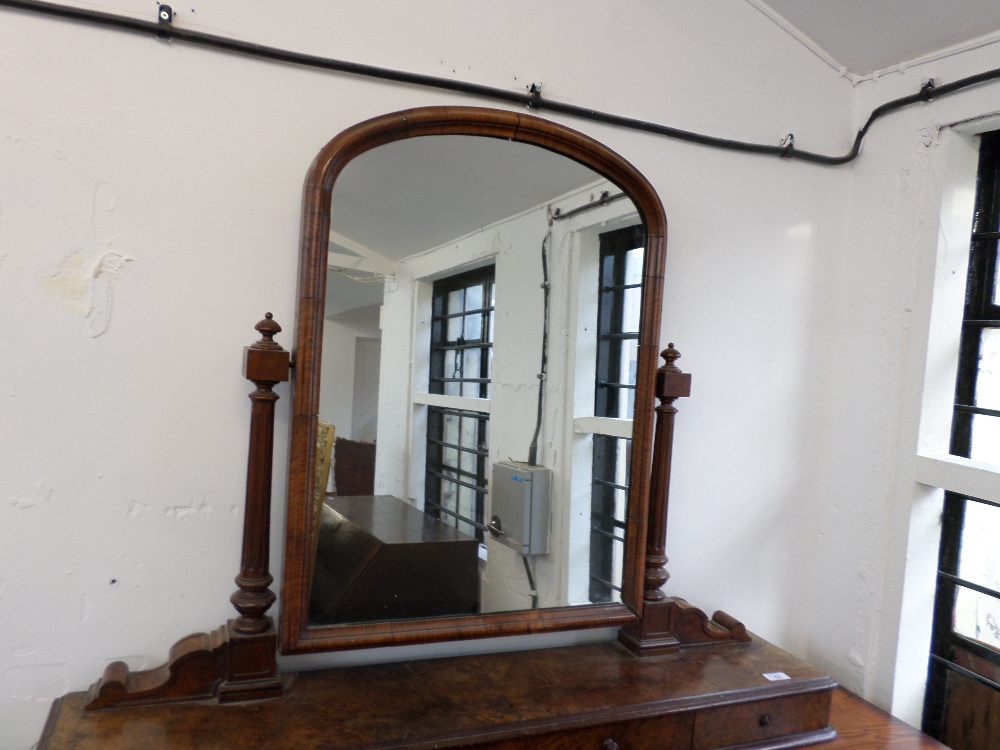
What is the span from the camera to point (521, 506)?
5.09 feet

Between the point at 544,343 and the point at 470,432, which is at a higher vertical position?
the point at 544,343

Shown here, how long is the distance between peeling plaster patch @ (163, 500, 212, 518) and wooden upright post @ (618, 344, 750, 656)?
0.97 meters

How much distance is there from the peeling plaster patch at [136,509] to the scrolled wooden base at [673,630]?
3.54 ft

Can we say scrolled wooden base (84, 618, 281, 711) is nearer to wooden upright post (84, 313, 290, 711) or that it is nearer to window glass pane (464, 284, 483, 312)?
wooden upright post (84, 313, 290, 711)

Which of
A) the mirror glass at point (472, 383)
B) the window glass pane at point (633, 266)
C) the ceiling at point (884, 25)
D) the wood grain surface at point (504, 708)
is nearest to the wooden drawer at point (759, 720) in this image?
the wood grain surface at point (504, 708)

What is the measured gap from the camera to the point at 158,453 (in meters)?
1.35

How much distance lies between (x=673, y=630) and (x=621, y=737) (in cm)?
36

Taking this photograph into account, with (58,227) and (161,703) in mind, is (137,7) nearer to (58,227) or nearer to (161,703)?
(58,227)

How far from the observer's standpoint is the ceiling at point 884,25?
1645mm

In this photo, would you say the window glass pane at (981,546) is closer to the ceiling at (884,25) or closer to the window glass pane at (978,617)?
the window glass pane at (978,617)

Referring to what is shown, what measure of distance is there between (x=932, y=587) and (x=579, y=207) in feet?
4.33

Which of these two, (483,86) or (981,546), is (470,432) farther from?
(981,546)

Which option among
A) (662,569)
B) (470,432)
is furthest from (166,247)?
(662,569)

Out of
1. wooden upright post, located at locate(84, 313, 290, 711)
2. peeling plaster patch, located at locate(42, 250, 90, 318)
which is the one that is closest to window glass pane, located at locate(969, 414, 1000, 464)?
wooden upright post, located at locate(84, 313, 290, 711)
